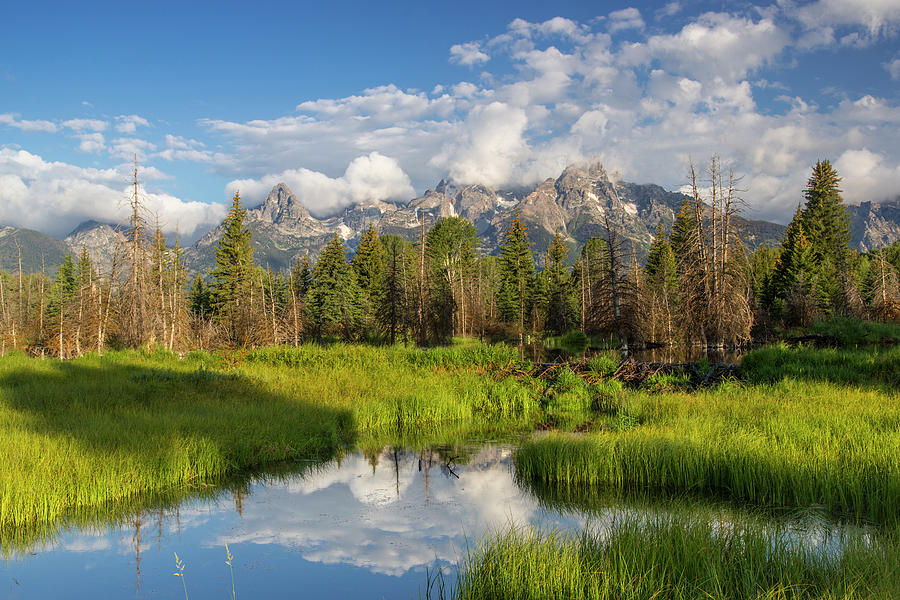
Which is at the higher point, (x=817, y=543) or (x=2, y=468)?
(x=2, y=468)

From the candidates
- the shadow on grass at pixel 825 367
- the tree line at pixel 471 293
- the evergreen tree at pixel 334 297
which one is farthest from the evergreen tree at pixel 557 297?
the shadow on grass at pixel 825 367

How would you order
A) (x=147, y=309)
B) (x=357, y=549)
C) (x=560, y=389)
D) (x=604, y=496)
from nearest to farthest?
(x=357, y=549), (x=604, y=496), (x=560, y=389), (x=147, y=309)

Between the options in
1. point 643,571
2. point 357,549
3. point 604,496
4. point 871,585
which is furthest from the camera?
point 604,496

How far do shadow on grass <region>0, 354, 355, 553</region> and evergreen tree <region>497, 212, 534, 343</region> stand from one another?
48592 millimetres

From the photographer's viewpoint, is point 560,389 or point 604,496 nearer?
point 604,496

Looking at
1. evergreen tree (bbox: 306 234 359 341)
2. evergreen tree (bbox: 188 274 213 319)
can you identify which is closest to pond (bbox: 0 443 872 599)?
evergreen tree (bbox: 306 234 359 341)

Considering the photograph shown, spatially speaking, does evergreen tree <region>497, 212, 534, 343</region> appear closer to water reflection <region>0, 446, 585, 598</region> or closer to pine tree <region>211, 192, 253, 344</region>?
pine tree <region>211, 192, 253, 344</region>

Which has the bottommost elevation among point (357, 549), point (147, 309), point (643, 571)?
point (357, 549)

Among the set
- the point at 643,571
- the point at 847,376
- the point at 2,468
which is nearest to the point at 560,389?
the point at 847,376

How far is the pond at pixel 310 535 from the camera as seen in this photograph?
669 centimetres

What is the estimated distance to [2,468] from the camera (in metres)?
8.72

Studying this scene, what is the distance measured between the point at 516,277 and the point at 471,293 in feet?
19.5

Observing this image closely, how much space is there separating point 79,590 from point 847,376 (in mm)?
20448

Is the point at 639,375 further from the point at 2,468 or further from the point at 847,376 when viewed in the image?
the point at 2,468
